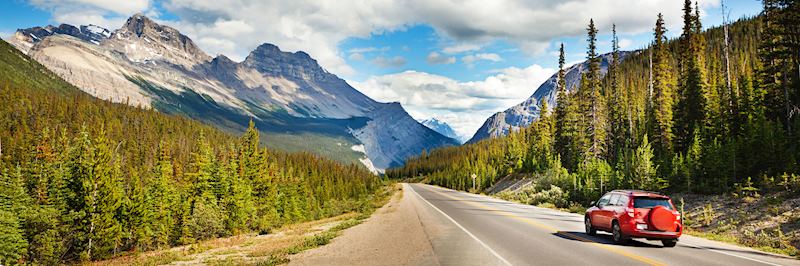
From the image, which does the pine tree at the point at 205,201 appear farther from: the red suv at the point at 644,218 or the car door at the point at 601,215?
the red suv at the point at 644,218

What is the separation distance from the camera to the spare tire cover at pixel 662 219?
14664mm

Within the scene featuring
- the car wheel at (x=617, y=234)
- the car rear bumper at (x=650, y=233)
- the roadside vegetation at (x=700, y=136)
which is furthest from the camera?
the roadside vegetation at (x=700, y=136)

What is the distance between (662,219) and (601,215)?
7.88 ft

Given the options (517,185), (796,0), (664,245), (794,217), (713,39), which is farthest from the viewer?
(713,39)

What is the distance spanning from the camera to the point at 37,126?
118 metres

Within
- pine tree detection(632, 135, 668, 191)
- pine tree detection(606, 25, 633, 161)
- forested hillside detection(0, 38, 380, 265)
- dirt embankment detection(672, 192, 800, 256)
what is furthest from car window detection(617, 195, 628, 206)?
pine tree detection(606, 25, 633, 161)

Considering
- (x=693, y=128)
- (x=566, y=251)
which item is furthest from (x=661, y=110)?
(x=566, y=251)

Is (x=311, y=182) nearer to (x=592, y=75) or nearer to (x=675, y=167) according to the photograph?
(x=592, y=75)

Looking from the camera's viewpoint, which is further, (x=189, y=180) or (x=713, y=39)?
(x=713, y=39)

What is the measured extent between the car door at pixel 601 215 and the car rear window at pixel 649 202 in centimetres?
151

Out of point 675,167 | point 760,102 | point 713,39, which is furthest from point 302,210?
point 713,39

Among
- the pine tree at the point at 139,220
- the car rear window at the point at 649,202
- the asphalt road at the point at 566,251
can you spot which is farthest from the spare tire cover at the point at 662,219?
the pine tree at the point at 139,220

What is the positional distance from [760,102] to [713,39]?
96065mm

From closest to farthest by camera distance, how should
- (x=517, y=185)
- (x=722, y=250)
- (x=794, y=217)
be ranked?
1. (x=722, y=250)
2. (x=794, y=217)
3. (x=517, y=185)
